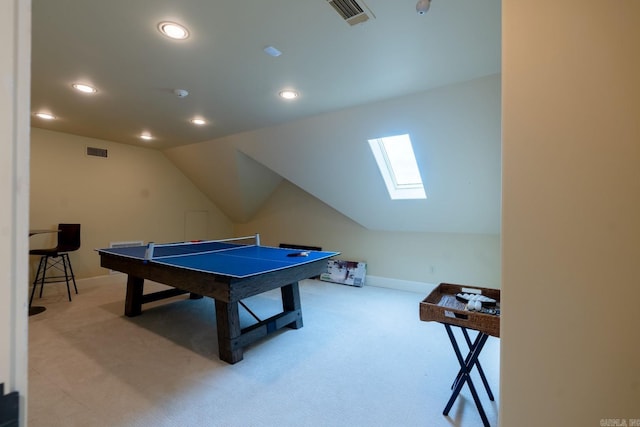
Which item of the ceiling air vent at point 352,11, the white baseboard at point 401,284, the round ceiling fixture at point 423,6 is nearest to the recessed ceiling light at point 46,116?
the ceiling air vent at point 352,11

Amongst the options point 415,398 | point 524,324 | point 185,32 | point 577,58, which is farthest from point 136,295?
point 577,58

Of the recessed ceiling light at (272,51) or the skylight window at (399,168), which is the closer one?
the recessed ceiling light at (272,51)

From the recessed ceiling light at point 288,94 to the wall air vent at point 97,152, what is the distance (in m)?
3.64

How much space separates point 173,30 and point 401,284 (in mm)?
4084

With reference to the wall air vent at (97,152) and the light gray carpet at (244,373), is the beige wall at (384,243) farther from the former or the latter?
the wall air vent at (97,152)

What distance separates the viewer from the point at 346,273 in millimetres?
4844

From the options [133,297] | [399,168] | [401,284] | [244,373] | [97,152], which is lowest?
[244,373]

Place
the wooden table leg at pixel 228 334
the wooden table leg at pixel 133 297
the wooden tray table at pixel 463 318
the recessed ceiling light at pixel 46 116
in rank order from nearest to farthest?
the wooden tray table at pixel 463 318 → the wooden table leg at pixel 228 334 → the wooden table leg at pixel 133 297 → the recessed ceiling light at pixel 46 116

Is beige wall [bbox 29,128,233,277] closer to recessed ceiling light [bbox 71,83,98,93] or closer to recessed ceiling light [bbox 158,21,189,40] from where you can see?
recessed ceiling light [bbox 71,83,98,93]

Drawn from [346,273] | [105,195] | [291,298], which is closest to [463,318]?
[291,298]

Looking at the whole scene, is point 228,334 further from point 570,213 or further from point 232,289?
point 570,213

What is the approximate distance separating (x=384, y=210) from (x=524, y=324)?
129 inches

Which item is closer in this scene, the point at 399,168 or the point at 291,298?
the point at 291,298

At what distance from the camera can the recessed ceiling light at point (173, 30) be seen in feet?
5.80
